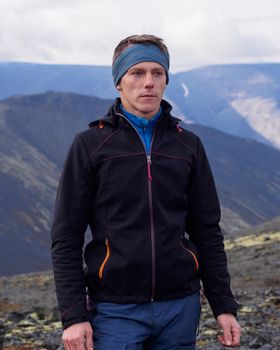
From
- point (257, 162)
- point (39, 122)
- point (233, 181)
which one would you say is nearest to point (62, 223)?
point (39, 122)

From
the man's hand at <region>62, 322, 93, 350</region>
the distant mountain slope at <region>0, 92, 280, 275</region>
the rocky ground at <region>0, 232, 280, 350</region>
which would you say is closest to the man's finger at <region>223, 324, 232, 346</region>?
the man's hand at <region>62, 322, 93, 350</region>

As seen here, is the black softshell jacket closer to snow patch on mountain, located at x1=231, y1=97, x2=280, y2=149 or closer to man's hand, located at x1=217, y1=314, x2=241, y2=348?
man's hand, located at x1=217, y1=314, x2=241, y2=348

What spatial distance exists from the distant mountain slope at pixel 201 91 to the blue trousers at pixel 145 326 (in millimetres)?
124679

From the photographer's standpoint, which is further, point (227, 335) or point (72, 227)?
point (227, 335)

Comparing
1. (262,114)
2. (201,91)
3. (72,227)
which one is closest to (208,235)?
(72,227)

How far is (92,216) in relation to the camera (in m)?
3.48

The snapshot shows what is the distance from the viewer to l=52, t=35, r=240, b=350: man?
3311 millimetres

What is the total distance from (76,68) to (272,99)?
41.3 m

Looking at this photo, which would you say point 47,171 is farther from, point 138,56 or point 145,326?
point 145,326

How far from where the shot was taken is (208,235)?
11.8 ft

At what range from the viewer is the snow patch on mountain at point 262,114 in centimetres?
13462

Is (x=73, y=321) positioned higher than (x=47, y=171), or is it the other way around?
(x=47, y=171)

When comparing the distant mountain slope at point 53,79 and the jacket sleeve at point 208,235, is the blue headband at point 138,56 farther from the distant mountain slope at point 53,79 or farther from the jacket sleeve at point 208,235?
the distant mountain slope at point 53,79

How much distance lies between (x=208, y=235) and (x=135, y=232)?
1.53 feet
